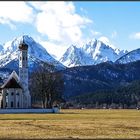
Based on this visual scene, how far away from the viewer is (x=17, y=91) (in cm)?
12875

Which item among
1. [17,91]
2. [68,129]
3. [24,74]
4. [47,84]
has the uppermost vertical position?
[24,74]

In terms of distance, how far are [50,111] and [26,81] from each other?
25.2m

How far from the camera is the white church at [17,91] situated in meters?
127

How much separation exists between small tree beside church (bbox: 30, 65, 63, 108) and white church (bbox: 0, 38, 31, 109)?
7.55m

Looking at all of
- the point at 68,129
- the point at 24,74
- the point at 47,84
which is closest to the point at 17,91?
the point at 24,74

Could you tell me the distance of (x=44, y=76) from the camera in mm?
119438

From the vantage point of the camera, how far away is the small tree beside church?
390 ft

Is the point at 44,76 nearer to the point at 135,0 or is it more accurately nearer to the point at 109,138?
the point at 109,138

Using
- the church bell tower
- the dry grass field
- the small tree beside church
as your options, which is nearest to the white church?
the church bell tower

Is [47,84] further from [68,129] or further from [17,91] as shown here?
[68,129]

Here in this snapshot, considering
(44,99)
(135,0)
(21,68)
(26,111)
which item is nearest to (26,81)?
(21,68)

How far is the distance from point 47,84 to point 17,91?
13.0 metres

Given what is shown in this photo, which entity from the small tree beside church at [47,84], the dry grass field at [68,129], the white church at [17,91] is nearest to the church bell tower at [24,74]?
the white church at [17,91]

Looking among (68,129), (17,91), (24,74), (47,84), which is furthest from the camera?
(24,74)
